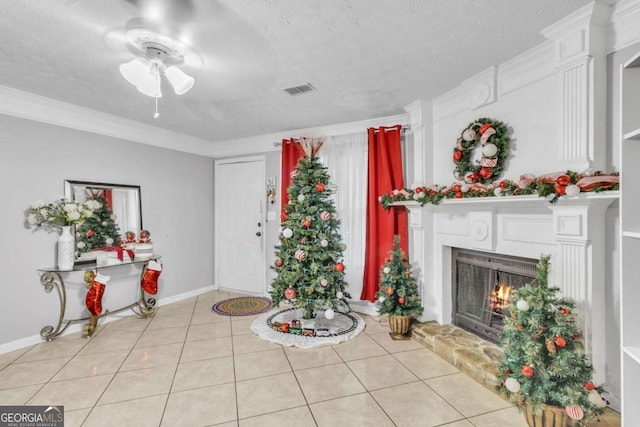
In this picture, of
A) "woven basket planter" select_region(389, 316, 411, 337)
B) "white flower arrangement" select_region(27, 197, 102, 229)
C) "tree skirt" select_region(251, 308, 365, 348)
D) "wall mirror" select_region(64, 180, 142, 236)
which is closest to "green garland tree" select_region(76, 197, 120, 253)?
"wall mirror" select_region(64, 180, 142, 236)

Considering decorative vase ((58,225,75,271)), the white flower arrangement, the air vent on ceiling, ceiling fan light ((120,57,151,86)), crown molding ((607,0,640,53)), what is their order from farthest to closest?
decorative vase ((58,225,75,271))
the white flower arrangement
the air vent on ceiling
ceiling fan light ((120,57,151,86))
crown molding ((607,0,640,53))

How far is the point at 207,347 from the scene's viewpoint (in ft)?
9.63

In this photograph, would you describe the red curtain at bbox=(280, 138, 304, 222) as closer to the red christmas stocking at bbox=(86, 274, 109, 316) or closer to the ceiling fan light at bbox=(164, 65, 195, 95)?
the ceiling fan light at bbox=(164, 65, 195, 95)

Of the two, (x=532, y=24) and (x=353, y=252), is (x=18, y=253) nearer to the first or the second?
(x=353, y=252)

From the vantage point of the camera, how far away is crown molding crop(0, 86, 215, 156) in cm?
290

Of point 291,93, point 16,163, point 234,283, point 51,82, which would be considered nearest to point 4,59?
point 51,82

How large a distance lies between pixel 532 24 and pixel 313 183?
2.21 meters

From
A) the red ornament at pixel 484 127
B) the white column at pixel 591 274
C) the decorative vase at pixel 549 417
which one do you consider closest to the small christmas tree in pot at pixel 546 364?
the decorative vase at pixel 549 417

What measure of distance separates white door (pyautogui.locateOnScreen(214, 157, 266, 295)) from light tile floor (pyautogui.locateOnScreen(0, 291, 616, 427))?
156 cm

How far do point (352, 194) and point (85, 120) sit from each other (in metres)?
3.19

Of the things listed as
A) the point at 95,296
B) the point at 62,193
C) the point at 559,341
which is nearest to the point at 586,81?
the point at 559,341

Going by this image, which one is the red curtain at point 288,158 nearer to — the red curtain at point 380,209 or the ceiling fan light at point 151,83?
the red curtain at point 380,209

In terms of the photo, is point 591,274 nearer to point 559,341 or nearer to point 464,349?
point 559,341

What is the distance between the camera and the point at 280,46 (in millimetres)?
2145
